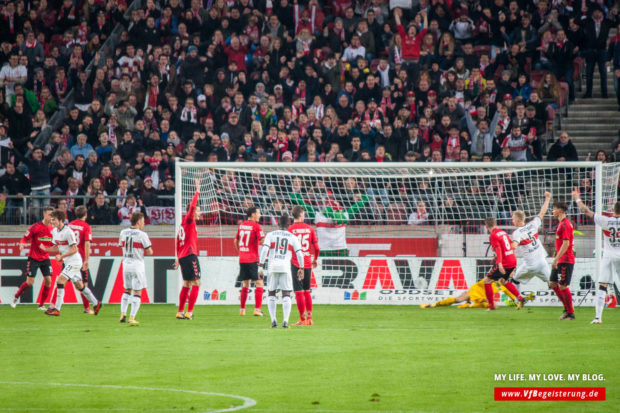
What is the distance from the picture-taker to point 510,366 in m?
A: 9.77

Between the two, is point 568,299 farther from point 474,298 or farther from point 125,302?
point 125,302

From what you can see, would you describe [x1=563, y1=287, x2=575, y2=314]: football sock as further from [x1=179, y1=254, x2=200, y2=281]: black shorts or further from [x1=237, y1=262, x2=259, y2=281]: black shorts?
[x1=179, y1=254, x2=200, y2=281]: black shorts

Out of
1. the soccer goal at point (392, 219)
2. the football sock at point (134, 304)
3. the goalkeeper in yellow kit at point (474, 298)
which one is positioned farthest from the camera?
the soccer goal at point (392, 219)

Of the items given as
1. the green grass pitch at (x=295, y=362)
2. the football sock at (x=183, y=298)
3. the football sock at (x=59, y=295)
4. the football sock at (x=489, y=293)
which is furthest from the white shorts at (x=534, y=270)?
the football sock at (x=59, y=295)

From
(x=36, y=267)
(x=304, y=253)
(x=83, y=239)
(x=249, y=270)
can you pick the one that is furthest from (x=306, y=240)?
(x=36, y=267)

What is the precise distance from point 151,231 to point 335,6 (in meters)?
9.86

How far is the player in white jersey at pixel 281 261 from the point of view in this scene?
46.1 ft

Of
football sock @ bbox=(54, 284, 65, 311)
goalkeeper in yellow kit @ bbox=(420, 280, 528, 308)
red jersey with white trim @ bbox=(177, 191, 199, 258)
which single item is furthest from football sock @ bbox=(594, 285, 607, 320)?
football sock @ bbox=(54, 284, 65, 311)

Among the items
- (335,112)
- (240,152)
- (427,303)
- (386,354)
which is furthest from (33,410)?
(335,112)

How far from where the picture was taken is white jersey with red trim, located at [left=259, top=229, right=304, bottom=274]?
14.1m

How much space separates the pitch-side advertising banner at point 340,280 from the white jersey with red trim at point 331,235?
50cm

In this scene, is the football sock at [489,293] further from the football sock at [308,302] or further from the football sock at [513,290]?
the football sock at [308,302]

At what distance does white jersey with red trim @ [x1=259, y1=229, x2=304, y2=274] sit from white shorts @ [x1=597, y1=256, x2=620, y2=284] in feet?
15.8

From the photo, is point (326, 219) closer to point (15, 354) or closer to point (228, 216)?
point (228, 216)
